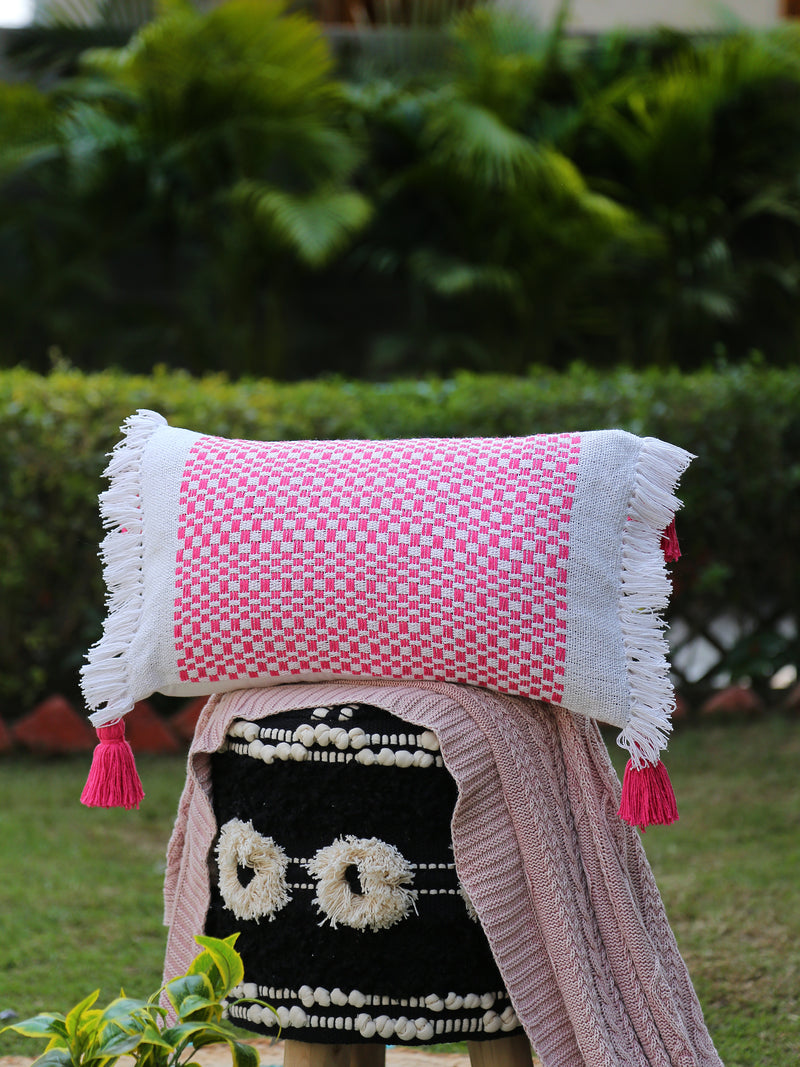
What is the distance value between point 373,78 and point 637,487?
7.20 metres

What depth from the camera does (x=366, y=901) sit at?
68.7 inches

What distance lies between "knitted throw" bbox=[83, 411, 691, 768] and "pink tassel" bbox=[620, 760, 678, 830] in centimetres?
2

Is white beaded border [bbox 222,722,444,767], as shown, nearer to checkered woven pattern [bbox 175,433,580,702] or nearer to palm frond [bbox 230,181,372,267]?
checkered woven pattern [bbox 175,433,580,702]

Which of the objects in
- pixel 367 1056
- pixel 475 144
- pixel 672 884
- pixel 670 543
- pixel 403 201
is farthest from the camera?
pixel 403 201

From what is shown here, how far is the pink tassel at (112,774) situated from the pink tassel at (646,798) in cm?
77

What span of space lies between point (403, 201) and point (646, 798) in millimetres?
7021

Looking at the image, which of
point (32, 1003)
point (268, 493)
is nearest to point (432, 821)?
point (268, 493)

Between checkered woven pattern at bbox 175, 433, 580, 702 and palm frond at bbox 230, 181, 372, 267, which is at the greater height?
checkered woven pattern at bbox 175, 433, 580, 702

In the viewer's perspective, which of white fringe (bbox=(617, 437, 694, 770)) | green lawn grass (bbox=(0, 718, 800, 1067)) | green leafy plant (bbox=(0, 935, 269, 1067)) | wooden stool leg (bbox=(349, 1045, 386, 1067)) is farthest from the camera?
green lawn grass (bbox=(0, 718, 800, 1067))

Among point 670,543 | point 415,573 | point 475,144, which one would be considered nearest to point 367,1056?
point 415,573

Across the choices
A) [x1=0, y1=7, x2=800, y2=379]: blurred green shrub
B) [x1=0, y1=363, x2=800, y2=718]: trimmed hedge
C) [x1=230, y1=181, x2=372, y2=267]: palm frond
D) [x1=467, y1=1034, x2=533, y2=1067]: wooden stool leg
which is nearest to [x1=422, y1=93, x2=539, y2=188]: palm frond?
[x1=0, y1=7, x2=800, y2=379]: blurred green shrub

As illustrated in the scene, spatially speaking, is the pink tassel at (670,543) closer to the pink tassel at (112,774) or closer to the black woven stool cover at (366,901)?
the black woven stool cover at (366,901)

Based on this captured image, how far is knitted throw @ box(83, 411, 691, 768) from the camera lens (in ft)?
5.69

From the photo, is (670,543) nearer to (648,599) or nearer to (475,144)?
(648,599)
